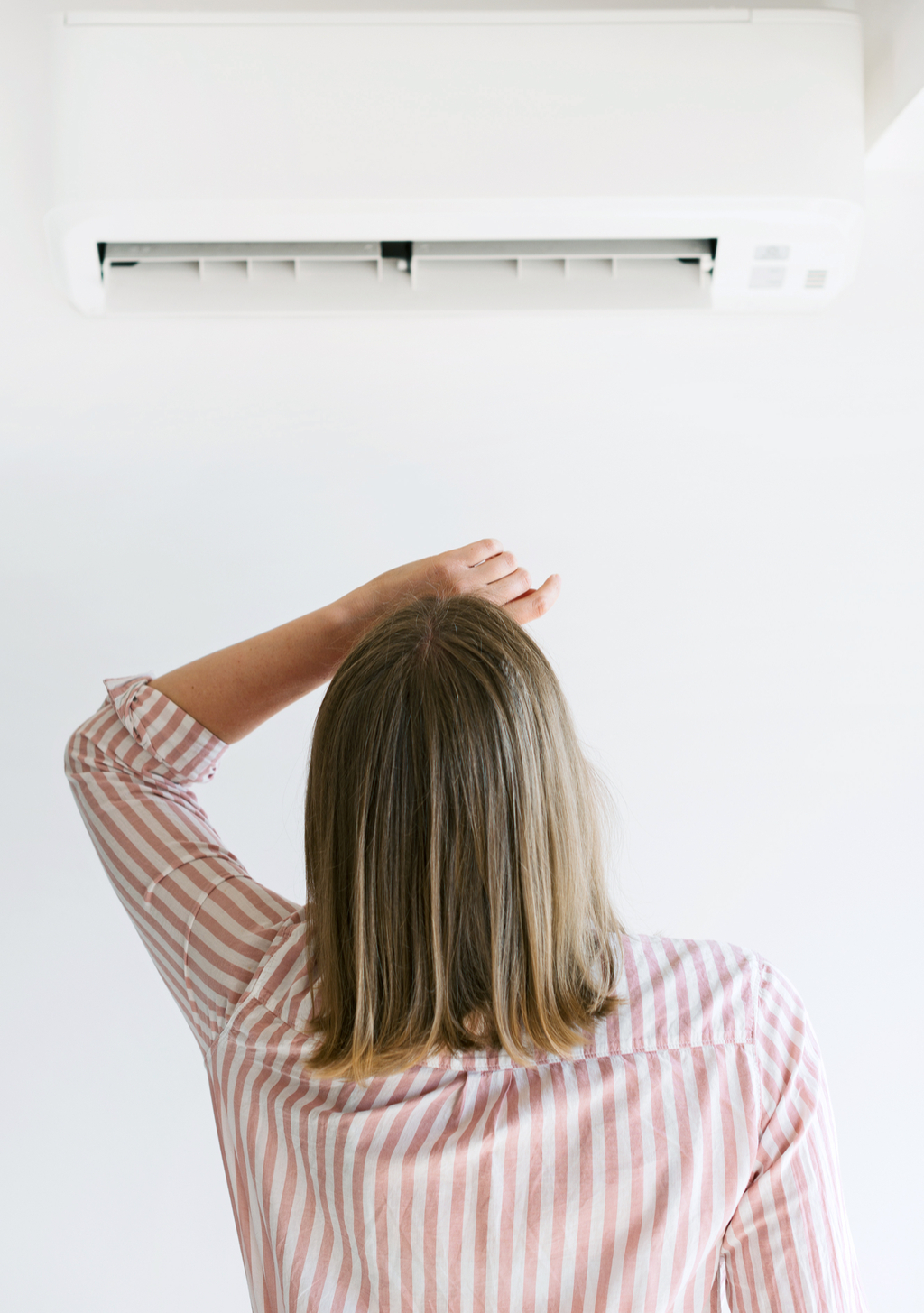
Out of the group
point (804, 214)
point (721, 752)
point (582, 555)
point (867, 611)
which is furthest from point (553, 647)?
point (804, 214)

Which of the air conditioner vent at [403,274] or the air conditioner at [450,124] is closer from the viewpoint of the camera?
the air conditioner at [450,124]

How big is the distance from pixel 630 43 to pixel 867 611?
654mm

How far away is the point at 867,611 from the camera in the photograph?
1133 millimetres

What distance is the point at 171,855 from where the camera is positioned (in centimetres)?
68

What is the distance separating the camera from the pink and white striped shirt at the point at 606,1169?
1.80 feet

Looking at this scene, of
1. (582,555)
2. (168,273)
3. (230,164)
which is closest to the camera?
(230,164)

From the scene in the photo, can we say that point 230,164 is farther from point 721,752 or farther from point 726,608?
point 721,752

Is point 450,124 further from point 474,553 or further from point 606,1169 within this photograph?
point 606,1169

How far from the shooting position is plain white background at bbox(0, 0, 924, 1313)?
108cm

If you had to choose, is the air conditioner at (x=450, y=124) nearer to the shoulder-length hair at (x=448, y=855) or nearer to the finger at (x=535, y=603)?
the finger at (x=535, y=603)

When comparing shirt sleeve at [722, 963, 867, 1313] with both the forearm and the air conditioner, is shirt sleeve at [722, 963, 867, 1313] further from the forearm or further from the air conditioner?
the air conditioner

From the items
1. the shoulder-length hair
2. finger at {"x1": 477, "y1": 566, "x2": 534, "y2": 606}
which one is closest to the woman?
the shoulder-length hair

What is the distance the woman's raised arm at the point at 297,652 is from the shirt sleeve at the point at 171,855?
0.07 feet

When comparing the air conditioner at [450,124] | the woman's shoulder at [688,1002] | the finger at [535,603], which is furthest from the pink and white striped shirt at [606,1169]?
the air conditioner at [450,124]
